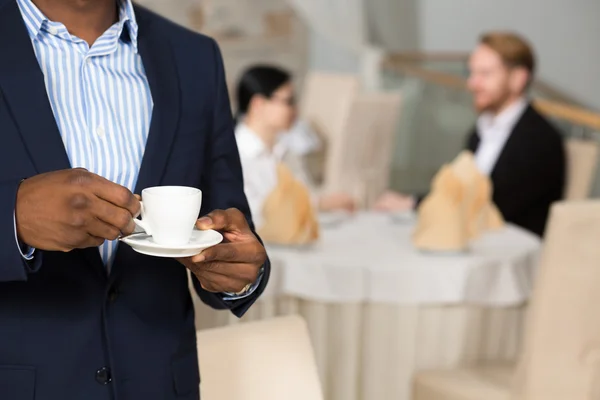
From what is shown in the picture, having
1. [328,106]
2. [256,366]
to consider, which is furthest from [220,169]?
[328,106]

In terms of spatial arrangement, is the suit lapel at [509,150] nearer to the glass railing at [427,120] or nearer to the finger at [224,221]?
the glass railing at [427,120]

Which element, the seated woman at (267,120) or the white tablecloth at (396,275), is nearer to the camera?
the white tablecloth at (396,275)

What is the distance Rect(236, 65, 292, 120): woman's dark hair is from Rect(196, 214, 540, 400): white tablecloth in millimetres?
1167

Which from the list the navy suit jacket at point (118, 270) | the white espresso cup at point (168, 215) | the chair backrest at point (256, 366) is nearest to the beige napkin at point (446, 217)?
the chair backrest at point (256, 366)

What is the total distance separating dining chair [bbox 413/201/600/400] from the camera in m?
2.54

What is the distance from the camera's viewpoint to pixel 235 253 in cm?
123

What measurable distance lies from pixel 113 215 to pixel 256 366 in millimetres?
638

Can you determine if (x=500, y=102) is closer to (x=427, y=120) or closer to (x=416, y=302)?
(x=416, y=302)

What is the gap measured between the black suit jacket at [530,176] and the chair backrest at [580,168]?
38 mm

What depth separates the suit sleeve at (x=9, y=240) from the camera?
109 centimetres

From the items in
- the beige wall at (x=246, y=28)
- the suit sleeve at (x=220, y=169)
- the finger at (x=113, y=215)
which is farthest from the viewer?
the beige wall at (x=246, y=28)

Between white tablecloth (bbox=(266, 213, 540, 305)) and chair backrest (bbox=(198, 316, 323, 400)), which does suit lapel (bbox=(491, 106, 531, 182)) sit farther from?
chair backrest (bbox=(198, 316, 323, 400))

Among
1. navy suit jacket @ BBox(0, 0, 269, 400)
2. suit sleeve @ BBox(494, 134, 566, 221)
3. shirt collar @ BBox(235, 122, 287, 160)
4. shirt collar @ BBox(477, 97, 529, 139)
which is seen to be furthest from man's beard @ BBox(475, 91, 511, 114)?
navy suit jacket @ BBox(0, 0, 269, 400)

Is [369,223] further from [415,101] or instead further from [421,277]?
[415,101]
